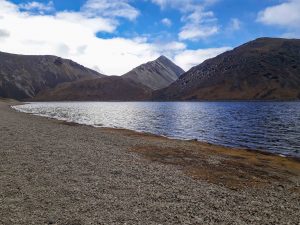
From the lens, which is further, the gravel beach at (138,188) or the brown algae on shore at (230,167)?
the brown algae on shore at (230,167)

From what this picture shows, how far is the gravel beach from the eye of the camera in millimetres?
15094

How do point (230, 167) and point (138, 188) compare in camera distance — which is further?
point (230, 167)

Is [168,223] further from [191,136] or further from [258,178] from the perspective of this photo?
[191,136]

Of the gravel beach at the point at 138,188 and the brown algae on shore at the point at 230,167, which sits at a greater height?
the gravel beach at the point at 138,188

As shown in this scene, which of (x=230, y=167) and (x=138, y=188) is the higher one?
(x=138, y=188)

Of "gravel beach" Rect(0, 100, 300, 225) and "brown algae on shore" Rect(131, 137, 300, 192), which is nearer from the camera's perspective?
"gravel beach" Rect(0, 100, 300, 225)

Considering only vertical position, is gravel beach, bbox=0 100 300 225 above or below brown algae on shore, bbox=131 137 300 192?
above

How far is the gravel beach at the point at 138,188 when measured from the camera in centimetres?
1509

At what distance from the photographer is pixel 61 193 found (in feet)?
58.3

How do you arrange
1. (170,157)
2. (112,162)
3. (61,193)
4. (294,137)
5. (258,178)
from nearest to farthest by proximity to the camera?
(61,193) → (258,178) → (112,162) → (170,157) → (294,137)

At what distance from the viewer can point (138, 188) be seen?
1953 centimetres

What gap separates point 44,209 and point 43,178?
5.61 meters

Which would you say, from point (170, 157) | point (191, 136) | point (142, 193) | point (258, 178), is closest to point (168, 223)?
point (142, 193)

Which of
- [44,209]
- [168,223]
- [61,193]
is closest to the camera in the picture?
[168,223]
